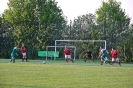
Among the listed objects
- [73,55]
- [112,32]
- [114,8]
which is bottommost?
[73,55]

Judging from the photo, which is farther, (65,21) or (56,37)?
(65,21)

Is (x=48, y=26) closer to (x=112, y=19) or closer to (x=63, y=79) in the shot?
(x=112, y=19)

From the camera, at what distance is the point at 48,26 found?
50.2 metres

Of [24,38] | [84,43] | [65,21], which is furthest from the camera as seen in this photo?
[65,21]

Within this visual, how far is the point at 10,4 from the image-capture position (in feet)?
171

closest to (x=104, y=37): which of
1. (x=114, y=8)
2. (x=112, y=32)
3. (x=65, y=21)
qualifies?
(x=112, y=32)

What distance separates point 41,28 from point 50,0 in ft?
15.7

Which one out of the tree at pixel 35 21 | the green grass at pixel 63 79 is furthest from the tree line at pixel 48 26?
the green grass at pixel 63 79

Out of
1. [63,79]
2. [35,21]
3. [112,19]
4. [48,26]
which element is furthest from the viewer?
[35,21]

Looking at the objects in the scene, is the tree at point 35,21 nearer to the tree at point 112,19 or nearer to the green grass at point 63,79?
the tree at point 112,19

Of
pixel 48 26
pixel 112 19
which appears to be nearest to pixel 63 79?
pixel 48 26

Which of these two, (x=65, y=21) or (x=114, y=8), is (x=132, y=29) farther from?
(x=65, y=21)

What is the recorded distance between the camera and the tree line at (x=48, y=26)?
48381 mm

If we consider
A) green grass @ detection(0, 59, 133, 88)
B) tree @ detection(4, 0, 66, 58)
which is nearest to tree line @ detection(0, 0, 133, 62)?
tree @ detection(4, 0, 66, 58)
